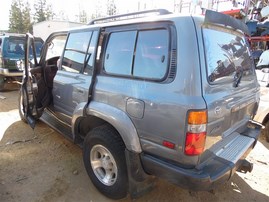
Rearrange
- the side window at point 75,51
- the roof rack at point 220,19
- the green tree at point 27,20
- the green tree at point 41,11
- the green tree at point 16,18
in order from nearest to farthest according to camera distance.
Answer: the roof rack at point 220,19
the side window at point 75,51
the green tree at point 16,18
the green tree at point 27,20
the green tree at point 41,11

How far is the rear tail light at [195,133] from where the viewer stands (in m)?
Answer: 1.92

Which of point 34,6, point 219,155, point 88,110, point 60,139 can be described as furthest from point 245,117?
point 34,6

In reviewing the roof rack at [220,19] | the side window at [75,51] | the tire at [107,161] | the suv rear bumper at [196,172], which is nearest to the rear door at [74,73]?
the side window at [75,51]

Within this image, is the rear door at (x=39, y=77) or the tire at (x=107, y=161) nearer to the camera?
the tire at (x=107, y=161)

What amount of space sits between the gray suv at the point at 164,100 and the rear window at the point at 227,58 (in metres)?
0.01

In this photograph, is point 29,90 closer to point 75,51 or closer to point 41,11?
point 75,51

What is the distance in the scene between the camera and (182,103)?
1948 mm

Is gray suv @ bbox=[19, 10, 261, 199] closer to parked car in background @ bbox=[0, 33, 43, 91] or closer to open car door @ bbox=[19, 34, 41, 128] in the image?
open car door @ bbox=[19, 34, 41, 128]

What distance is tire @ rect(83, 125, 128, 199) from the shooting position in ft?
8.28

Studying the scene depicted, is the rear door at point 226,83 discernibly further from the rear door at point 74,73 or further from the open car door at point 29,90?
the open car door at point 29,90

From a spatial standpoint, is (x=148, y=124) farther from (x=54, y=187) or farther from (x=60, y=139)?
(x=60, y=139)

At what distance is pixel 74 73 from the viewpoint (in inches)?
126

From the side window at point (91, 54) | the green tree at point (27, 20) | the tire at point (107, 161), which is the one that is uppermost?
the green tree at point (27, 20)

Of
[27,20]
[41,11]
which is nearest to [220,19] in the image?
[27,20]
